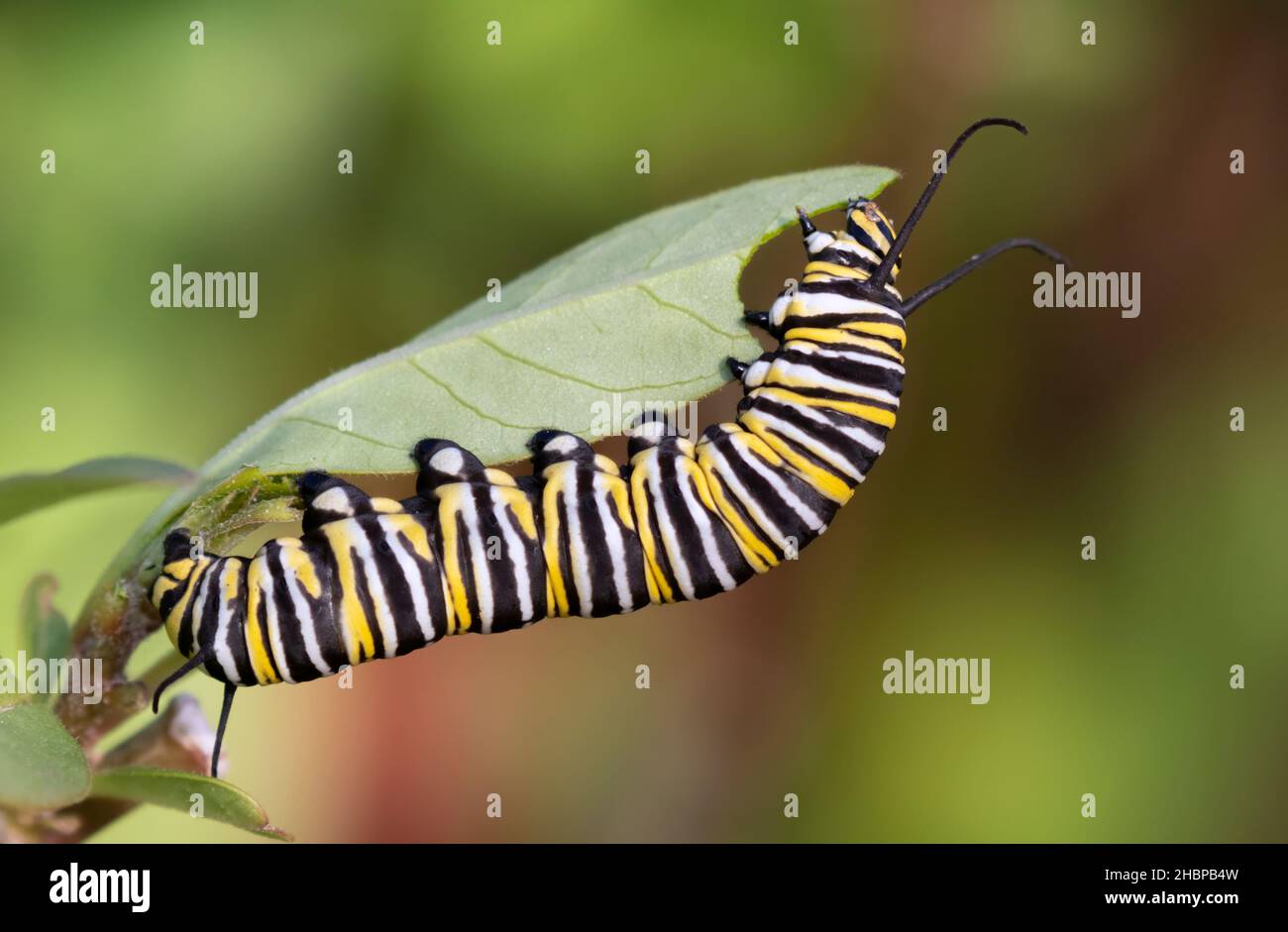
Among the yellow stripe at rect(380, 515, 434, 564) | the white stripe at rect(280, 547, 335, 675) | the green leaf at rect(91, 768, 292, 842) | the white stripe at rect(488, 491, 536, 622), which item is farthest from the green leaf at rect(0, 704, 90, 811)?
the white stripe at rect(488, 491, 536, 622)

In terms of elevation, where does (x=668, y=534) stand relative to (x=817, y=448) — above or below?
below

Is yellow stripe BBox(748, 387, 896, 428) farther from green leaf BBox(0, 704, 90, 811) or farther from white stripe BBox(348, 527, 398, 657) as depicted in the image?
green leaf BBox(0, 704, 90, 811)

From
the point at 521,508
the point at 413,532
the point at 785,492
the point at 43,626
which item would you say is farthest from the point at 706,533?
the point at 43,626

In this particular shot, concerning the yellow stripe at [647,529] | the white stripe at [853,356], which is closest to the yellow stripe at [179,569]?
the yellow stripe at [647,529]

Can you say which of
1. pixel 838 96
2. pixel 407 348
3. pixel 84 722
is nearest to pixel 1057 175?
pixel 838 96

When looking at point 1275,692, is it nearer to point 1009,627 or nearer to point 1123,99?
point 1009,627

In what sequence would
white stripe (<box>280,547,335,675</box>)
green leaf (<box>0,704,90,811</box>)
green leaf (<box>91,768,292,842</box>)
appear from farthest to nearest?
white stripe (<box>280,547,335,675</box>) → green leaf (<box>91,768,292,842</box>) → green leaf (<box>0,704,90,811</box>)

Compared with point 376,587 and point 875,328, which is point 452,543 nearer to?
point 376,587
